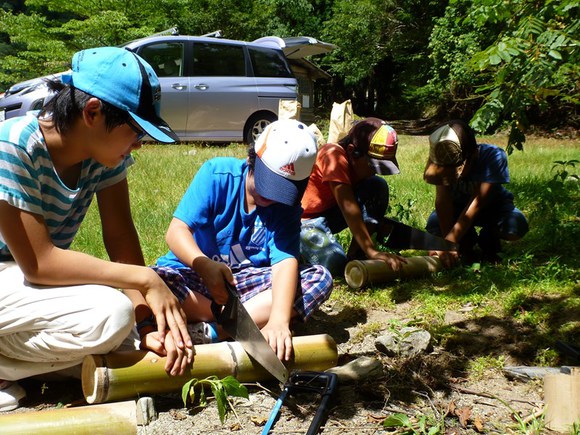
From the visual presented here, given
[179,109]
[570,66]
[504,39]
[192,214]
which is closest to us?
[192,214]

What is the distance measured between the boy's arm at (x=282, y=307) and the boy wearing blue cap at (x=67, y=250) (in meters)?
0.36

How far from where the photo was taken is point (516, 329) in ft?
10.9

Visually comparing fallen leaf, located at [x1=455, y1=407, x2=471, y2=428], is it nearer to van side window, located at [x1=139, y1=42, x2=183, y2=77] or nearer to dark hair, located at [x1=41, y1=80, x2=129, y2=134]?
dark hair, located at [x1=41, y1=80, x2=129, y2=134]

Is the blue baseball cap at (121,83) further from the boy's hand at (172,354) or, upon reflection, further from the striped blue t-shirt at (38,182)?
the boy's hand at (172,354)

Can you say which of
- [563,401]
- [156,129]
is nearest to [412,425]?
[563,401]

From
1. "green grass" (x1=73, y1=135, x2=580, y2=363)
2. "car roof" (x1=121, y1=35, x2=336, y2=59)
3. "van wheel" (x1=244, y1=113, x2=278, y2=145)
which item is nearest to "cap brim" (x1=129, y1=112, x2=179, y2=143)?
"green grass" (x1=73, y1=135, x2=580, y2=363)

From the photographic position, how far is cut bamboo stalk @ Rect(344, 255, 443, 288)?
12.9 feet

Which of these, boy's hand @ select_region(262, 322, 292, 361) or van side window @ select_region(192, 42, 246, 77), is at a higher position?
van side window @ select_region(192, 42, 246, 77)

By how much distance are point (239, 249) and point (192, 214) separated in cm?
30

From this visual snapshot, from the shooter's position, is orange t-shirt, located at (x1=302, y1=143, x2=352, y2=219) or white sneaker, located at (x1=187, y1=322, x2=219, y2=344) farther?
orange t-shirt, located at (x1=302, y1=143, x2=352, y2=219)

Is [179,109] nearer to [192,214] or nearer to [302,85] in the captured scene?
[192,214]

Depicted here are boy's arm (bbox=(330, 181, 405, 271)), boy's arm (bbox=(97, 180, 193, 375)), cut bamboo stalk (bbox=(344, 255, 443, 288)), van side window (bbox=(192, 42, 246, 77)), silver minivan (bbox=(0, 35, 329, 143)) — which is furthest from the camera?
van side window (bbox=(192, 42, 246, 77))

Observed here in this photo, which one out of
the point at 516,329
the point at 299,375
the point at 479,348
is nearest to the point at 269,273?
the point at 299,375

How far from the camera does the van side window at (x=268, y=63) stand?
1191cm
